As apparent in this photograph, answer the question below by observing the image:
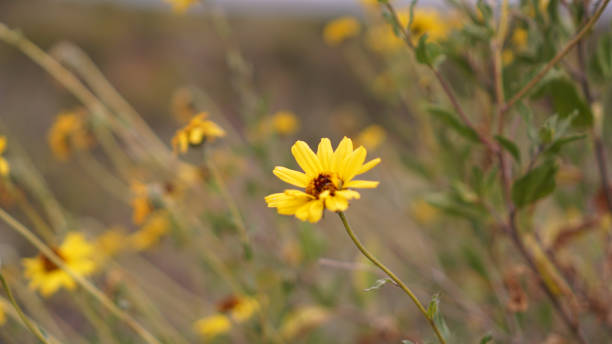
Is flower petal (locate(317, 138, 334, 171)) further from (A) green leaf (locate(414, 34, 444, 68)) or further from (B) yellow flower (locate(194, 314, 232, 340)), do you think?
(B) yellow flower (locate(194, 314, 232, 340))

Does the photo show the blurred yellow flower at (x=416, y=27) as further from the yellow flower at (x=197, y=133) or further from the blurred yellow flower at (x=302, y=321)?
the blurred yellow flower at (x=302, y=321)

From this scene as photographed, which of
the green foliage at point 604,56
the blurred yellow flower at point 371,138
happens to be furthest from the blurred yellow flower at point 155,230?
the green foliage at point 604,56

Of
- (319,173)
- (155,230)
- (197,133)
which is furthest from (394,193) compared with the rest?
(319,173)

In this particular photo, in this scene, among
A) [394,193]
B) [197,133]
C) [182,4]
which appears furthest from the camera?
[394,193]

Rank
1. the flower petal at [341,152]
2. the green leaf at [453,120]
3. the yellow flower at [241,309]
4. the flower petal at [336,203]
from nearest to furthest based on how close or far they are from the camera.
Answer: the flower petal at [336,203]
the flower petal at [341,152]
the green leaf at [453,120]
the yellow flower at [241,309]

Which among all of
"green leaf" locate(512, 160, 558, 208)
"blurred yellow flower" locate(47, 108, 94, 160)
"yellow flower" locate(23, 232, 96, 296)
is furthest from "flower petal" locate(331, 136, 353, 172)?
"blurred yellow flower" locate(47, 108, 94, 160)

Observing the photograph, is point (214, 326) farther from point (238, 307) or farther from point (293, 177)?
point (293, 177)

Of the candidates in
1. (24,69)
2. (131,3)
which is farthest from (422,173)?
(131,3)
